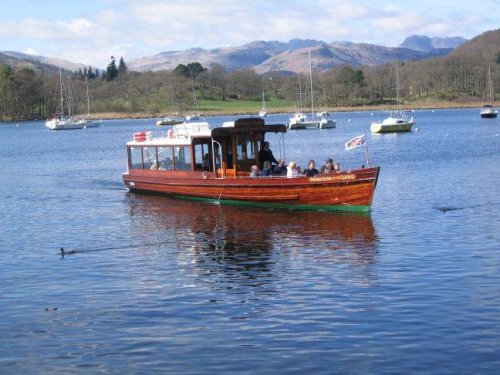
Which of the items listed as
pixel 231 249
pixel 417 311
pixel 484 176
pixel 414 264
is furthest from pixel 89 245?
pixel 484 176

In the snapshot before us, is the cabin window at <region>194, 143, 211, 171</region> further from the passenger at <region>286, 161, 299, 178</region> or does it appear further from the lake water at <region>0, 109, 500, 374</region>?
the passenger at <region>286, 161, 299, 178</region>

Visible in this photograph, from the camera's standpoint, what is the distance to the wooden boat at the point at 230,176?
111 feet

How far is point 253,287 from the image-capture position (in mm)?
21922

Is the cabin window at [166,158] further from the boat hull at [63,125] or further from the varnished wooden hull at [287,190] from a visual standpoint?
the boat hull at [63,125]

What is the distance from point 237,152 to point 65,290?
17.2 meters

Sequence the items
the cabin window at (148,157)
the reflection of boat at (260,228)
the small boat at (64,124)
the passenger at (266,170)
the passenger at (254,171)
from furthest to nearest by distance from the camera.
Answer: the small boat at (64,124) < the cabin window at (148,157) < the passenger at (266,170) < the passenger at (254,171) < the reflection of boat at (260,228)

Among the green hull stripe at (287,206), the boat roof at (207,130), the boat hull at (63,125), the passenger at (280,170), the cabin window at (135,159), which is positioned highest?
the boat hull at (63,125)

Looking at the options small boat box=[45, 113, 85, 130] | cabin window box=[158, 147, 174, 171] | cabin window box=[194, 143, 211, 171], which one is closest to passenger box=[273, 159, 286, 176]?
cabin window box=[194, 143, 211, 171]

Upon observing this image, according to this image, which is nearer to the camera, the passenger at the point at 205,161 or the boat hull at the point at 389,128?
the passenger at the point at 205,161

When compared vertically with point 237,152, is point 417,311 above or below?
below

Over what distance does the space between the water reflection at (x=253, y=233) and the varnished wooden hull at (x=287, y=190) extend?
47 centimetres

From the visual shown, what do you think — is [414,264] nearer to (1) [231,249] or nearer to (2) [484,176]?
(1) [231,249]

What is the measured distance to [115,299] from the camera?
21203 millimetres

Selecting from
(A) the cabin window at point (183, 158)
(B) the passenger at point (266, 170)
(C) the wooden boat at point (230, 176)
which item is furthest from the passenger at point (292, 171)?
(A) the cabin window at point (183, 158)
